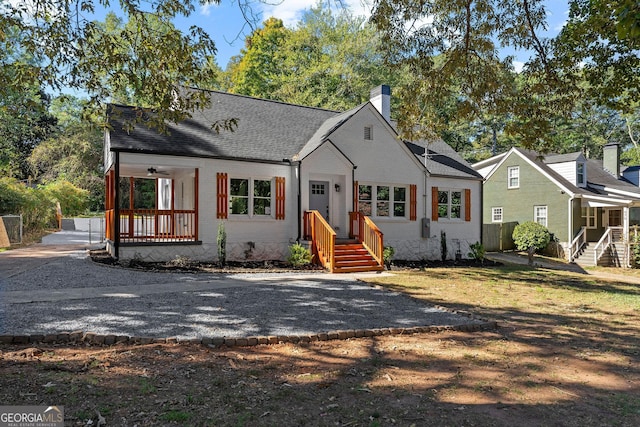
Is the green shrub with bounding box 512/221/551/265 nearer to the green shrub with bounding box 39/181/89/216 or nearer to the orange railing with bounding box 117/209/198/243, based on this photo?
the orange railing with bounding box 117/209/198/243

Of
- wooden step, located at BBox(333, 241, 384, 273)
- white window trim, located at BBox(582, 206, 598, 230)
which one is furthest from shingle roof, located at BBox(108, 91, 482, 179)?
→ white window trim, located at BBox(582, 206, 598, 230)

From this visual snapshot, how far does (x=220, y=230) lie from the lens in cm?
1286

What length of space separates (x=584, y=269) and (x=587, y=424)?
779 inches

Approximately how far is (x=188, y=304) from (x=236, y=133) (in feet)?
29.5

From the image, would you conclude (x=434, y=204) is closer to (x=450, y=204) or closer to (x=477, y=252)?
(x=450, y=204)

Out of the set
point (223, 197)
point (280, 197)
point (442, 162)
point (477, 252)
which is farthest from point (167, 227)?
point (477, 252)

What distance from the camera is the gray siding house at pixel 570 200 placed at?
2227 cm

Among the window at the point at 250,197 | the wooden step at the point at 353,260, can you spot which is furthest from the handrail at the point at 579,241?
the window at the point at 250,197

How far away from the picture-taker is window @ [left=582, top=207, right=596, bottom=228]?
79.4 ft

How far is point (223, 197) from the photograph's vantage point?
532 inches

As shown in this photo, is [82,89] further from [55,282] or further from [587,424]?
[587,424]

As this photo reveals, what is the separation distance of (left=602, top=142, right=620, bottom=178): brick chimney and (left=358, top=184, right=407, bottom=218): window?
21251 mm

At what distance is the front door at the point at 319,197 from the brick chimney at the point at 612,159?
81.7ft

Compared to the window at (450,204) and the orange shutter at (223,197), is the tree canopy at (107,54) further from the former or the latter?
the window at (450,204)
